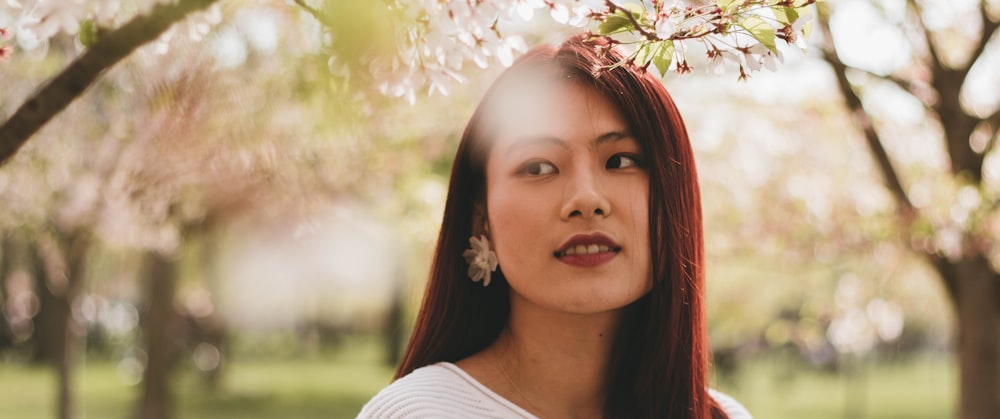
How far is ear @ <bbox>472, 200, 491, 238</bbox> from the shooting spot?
2158mm

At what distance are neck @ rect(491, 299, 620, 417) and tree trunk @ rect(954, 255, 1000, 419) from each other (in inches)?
175

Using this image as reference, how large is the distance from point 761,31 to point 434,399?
3.19 feet

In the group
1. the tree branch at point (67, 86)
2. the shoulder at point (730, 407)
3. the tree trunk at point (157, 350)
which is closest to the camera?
the tree branch at point (67, 86)

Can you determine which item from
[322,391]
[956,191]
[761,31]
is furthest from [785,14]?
[322,391]

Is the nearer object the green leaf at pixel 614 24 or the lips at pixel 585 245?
the green leaf at pixel 614 24

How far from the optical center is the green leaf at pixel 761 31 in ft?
4.79

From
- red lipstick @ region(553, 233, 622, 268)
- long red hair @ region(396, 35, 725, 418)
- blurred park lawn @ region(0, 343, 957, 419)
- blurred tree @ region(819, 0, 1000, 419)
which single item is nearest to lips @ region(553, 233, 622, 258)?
red lipstick @ region(553, 233, 622, 268)

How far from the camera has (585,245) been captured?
188 centimetres

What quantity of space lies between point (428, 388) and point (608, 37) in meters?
0.81

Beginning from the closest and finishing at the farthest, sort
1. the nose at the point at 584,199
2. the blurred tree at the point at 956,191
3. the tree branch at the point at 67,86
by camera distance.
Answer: the tree branch at the point at 67,86 < the nose at the point at 584,199 < the blurred tree at the point at 956,191

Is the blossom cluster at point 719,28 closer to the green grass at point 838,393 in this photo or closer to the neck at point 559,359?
the neck at point 559,359

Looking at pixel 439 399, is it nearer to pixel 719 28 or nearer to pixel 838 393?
pixel 719 28

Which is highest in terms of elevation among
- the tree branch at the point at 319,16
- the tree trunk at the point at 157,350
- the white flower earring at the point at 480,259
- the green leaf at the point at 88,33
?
the tree branch at the point at 319,16

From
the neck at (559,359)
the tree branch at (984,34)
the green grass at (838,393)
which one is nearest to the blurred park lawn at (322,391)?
the green grass at (838,393)
